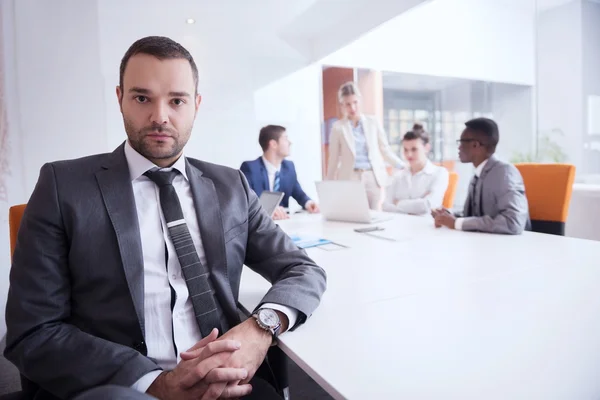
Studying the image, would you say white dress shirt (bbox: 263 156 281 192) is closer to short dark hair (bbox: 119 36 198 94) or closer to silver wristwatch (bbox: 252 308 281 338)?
short dark hair (bbox: 119 36 198 94)

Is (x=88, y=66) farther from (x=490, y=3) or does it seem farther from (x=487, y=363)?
(x=490, y=3)

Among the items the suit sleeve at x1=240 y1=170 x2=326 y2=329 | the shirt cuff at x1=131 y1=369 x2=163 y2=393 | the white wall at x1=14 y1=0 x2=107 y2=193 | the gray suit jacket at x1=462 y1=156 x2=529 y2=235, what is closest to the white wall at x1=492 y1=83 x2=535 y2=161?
the gray suit jacket at x1=462 y1=156 x2=529 y2=235

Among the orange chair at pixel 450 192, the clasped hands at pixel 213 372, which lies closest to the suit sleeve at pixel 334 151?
the orange chair at pixel 450 192

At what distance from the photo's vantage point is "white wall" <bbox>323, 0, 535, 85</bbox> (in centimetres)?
614

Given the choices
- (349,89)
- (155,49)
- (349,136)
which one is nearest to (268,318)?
(155,49)

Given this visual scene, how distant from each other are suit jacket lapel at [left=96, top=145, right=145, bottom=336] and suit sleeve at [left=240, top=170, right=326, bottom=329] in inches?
13.0

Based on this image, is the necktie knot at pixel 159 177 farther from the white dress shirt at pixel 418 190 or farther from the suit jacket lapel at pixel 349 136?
the suit jacket lapel at pixel 349 136

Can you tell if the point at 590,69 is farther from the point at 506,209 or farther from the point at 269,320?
the point at 269,320

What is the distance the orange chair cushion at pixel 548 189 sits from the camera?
7.50 ft

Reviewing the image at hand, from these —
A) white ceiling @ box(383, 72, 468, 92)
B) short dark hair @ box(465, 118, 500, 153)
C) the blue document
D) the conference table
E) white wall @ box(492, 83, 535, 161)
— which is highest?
white ceiling @ box(383, 72, 468, 92)

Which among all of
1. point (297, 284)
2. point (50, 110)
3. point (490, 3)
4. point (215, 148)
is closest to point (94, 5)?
point (50, 110)

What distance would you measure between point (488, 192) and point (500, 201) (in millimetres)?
126

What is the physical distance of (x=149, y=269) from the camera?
112 centimetres

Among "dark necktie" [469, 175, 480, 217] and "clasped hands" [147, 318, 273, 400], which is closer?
"clasped hands" [147, 318, 273, 400]
